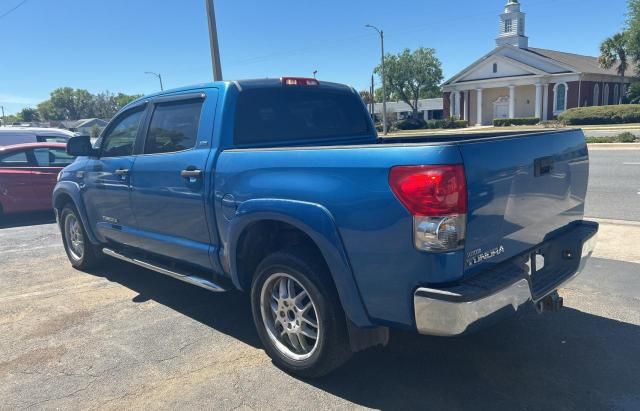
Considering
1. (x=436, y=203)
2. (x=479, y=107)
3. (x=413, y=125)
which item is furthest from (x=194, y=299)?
(x=479, y=107)

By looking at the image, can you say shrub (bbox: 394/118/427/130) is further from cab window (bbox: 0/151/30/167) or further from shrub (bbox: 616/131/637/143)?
cab window (bbox: 0/151/30/167)

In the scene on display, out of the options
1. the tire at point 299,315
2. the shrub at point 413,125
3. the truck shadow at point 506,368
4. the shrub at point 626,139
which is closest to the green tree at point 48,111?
the shrub at point 413,125

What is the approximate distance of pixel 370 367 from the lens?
141 inches

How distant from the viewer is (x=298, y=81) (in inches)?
178

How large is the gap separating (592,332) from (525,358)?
76 centimetres

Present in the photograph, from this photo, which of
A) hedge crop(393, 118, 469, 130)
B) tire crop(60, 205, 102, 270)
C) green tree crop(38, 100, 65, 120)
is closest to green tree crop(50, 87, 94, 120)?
green tree crop(38, 100, 65, 120)

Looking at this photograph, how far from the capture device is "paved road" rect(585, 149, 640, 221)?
802 centimetres

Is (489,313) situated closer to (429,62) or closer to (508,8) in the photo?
(508,8)

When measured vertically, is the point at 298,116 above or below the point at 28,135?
above

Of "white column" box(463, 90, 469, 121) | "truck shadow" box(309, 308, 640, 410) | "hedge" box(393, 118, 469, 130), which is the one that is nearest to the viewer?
"truck shadow" box(309, 308, 640, 410)

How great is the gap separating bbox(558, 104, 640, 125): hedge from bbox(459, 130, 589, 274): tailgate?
126ft

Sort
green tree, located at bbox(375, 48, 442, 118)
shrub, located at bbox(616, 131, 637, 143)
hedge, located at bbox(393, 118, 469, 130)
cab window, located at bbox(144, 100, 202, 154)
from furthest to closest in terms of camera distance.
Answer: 1. green tree, located at bbox(375, 48, 442, 118)
2. hedge, located at bbox(393, 118, 469, 130)
3. shrub, located at bbox(616, 131, 637, 143)
4. cab window, located at bbox(144, 100, 202, 154)

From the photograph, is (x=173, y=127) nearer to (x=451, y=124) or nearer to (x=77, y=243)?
(x=77, y=243)

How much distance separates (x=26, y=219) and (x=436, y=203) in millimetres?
10070
